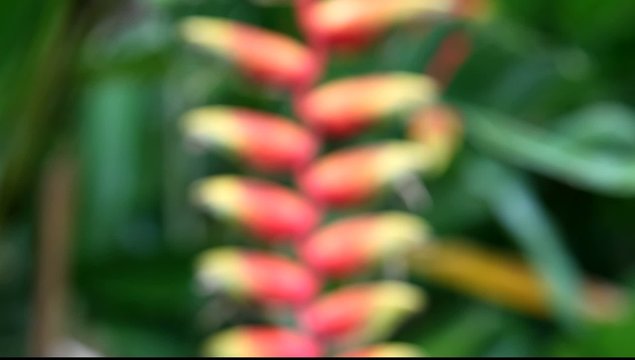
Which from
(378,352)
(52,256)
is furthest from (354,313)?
(52,256)

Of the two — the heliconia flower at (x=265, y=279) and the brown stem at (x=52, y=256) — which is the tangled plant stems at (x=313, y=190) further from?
the brown stem at (x=52, y=256)

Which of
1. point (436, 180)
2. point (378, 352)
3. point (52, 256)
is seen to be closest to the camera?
point (378, 352)

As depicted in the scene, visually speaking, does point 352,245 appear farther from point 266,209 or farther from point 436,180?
point 436,180

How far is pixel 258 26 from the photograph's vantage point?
21.5 inches

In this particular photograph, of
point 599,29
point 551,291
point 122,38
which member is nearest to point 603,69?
point 599,29

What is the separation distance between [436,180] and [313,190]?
0.84 ft

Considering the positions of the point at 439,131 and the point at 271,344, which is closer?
the point at 271,344

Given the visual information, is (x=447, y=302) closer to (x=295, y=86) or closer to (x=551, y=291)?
(x=551, y=291)

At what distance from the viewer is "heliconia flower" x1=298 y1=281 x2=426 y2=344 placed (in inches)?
13.0

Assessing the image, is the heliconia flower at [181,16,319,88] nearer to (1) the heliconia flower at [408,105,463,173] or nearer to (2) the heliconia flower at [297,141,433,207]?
(2) the heliconia flower at [297,141,433,207]

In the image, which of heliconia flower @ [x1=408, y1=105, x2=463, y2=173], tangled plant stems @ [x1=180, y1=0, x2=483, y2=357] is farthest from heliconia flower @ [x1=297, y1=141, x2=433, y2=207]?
heliconia flower @ [x1=408, y1=105, x2=463, y2=173]

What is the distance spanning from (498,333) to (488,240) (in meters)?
0.09

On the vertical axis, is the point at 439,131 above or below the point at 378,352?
above

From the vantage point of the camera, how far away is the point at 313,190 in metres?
0.35
